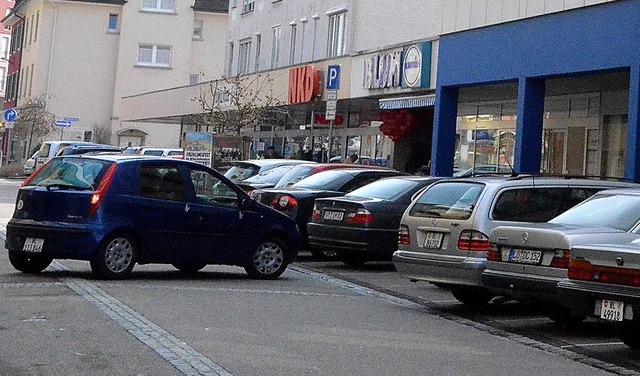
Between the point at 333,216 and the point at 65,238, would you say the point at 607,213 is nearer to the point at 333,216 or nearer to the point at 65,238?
the point at 65,238

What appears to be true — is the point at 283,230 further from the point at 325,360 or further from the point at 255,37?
the point at 255,37

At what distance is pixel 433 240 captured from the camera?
46.9 ft

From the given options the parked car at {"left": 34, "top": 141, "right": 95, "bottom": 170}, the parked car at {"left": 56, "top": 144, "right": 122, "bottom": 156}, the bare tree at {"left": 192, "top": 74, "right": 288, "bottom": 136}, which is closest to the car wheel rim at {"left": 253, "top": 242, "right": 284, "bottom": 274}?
the bare tree at {"left": 192, "top": 74, "right": 288, "bottom": 136}

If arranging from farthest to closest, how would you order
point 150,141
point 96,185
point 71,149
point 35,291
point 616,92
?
point 150,141, point 71,149, point 616,92, point 96,185, point 35,291

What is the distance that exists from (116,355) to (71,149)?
109ft

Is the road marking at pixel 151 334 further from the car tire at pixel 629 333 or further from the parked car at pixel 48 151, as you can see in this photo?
the parked car at pixel 48 151

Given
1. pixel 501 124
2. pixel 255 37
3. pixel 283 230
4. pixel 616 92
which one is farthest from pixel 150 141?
pixel 283 230

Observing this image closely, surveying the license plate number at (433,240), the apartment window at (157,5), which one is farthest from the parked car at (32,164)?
the license plate number at (433,240)

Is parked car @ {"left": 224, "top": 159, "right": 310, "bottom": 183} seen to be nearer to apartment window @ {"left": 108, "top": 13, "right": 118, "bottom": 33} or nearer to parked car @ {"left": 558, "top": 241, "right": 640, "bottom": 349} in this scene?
parked car @ {"left": 558, "top": 241, "right": 640, "bottom": 349}

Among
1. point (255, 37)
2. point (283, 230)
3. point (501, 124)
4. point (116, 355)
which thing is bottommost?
point (116, 355)

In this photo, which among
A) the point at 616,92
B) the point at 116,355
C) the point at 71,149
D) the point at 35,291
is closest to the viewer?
the point at 116,355

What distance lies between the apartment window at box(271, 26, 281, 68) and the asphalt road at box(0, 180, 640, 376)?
32.1 metres

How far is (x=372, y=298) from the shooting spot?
15.5 meters

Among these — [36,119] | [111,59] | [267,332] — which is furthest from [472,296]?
[111,59]
